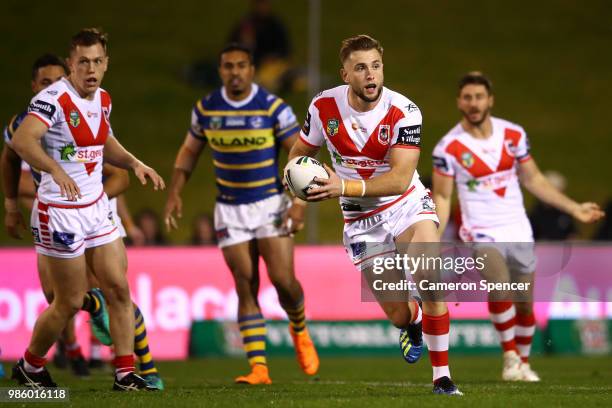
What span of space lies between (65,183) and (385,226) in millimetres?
2262

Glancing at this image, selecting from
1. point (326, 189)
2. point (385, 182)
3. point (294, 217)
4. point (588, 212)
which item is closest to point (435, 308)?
point (385, 182)

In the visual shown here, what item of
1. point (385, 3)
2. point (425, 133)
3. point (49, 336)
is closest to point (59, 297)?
point (49, 336)

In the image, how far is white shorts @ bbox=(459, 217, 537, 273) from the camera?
409 inches

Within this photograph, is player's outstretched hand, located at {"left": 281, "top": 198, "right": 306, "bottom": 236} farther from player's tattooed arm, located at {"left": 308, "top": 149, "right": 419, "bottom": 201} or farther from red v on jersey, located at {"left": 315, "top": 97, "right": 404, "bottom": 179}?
player's tattooed arm, located at {"left": 308, "top": 149, "right": 419, "bottom": 201}

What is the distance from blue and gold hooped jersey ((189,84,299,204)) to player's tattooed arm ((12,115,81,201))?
7.03 ft

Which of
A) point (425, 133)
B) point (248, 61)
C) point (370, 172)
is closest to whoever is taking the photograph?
point (370, 172)

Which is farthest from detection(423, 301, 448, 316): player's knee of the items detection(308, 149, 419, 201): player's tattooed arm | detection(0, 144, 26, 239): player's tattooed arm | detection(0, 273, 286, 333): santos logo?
detection(0, 273, 286, 333): santos logo

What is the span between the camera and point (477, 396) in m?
7.50

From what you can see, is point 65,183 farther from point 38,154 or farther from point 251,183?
point 251,183

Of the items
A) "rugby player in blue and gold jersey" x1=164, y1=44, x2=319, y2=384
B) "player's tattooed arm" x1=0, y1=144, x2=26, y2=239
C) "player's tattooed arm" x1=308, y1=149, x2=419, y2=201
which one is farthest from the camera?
"rugby player in blue and gold jersey" x1=164, y1=44, x2=319, y2=384

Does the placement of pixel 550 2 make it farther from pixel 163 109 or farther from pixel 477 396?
pixel 477 396

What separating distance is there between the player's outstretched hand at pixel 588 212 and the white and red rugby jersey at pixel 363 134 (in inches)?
90.9

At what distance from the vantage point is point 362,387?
898cm

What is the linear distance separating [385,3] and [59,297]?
79.9ft
